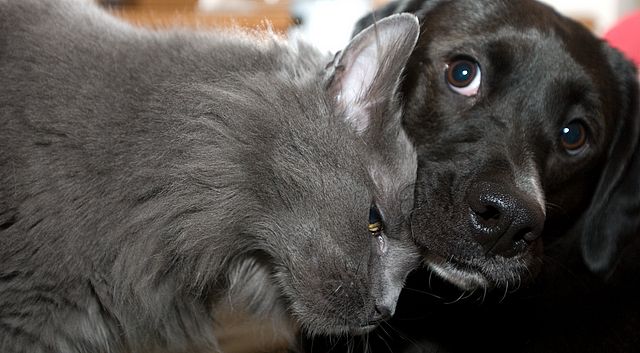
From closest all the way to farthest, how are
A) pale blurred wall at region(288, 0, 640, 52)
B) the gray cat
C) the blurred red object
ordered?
the gray cat < the blurred red object < pale blurred wall at region(288, 0, 640, 52)

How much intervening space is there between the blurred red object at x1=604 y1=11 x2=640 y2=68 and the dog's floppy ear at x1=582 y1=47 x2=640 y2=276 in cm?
57

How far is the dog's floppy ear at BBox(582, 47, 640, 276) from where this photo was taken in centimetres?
225

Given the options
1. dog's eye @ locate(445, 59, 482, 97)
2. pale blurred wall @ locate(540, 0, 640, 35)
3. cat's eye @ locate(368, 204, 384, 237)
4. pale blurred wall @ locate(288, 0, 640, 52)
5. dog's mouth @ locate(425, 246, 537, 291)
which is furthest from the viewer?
pale blurred wall @ locate(540, 0, 640, 35)

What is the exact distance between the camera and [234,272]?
1695 mm

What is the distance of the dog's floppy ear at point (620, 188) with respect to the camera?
225 centimetres

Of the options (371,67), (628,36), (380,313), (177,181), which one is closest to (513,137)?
(371,67)

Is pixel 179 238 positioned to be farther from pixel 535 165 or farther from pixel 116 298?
pixel 535 165

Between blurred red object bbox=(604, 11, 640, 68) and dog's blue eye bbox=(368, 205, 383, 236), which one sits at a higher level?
blurred red object bbox=(604, 11, 640, 68)

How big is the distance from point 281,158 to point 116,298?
46 cm

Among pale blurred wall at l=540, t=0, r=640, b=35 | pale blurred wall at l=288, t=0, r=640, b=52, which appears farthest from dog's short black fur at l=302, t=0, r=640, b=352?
pale blurred wall at l=540, t=0, r=640, b=35

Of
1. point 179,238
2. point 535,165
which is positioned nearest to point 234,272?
point 179,238

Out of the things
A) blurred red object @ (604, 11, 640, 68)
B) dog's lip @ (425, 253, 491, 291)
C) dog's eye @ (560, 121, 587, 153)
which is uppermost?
blurred red object @ (604, 11, 640, 68)

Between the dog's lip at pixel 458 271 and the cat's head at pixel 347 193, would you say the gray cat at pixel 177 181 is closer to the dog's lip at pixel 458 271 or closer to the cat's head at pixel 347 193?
the cat's head at pixel 347 193

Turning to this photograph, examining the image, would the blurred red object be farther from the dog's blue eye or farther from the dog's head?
the dog's blue eye
